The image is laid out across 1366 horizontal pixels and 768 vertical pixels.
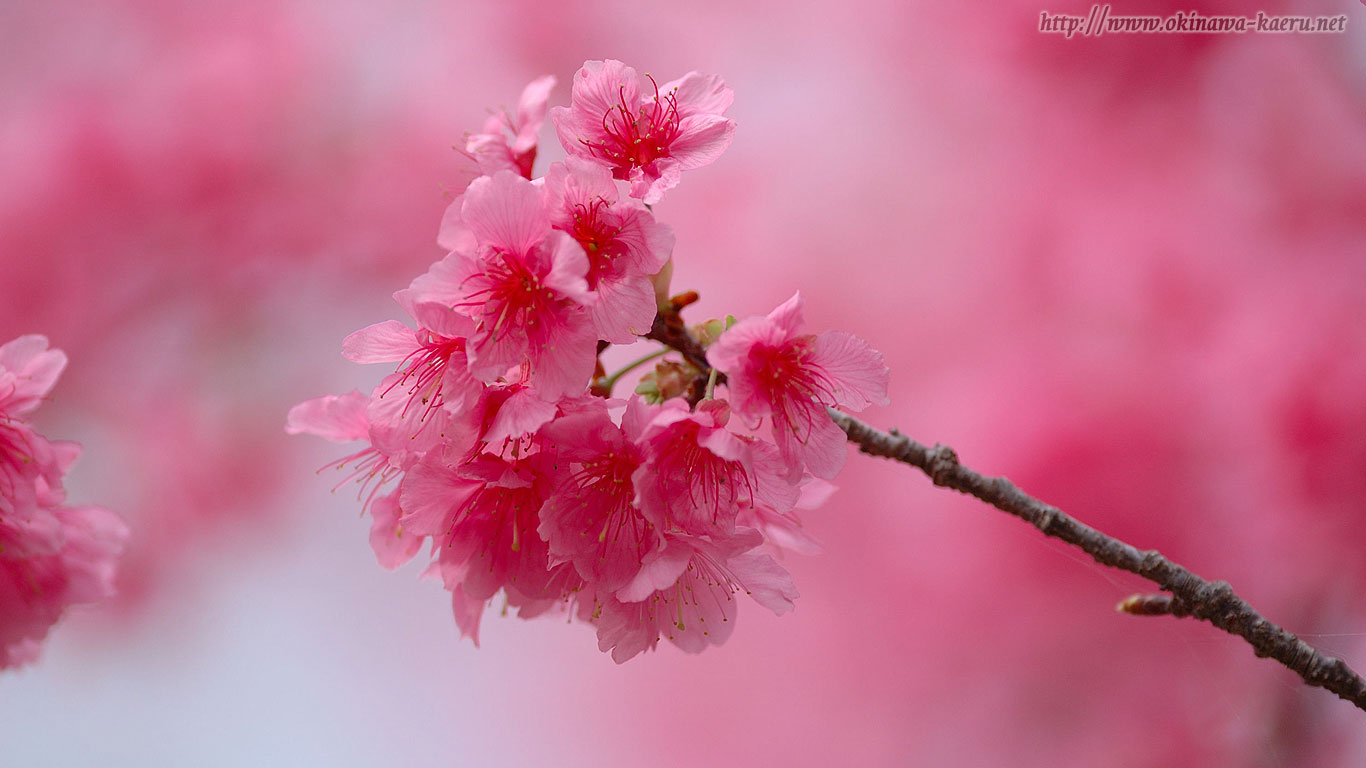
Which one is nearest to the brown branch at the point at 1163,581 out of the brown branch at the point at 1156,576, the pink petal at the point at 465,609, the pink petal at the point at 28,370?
the brown branch at the point at 1156,576

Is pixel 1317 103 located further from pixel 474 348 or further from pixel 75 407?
pixel 75 407

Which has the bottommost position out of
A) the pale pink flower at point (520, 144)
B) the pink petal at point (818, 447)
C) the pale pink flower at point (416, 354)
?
the pale pink flower at point (416, 354)

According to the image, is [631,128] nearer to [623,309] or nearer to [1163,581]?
[623,309]

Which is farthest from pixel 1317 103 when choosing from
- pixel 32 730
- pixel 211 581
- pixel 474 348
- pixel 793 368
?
pixel 32 730

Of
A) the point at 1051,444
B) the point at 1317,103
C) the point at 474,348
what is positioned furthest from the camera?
the point at 1051,444

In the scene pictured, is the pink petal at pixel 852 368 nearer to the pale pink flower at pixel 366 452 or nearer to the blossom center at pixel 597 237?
the blossom center at pixel 597 237

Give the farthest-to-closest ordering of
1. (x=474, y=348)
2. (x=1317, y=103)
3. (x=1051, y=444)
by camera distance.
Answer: (x=1051, y=444), (x=1317, y=103), (x=474, y=348)
